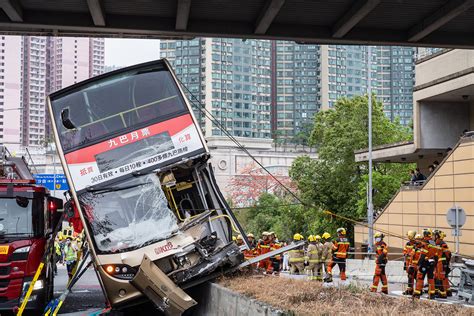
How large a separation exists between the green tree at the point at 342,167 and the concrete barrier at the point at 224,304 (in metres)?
32.3

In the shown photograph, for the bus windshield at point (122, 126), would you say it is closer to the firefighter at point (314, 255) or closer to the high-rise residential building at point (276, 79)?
the firefighter at point (314, 255)

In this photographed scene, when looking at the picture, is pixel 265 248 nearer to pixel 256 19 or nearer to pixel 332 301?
pixel 256 19

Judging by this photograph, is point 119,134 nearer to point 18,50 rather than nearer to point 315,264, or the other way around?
point 315,264

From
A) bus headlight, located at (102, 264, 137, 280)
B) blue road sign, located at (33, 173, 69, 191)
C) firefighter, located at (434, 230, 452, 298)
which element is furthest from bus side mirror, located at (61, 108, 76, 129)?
blue road sign, located at (33, 173, 69, 191)

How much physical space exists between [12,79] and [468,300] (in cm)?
9038

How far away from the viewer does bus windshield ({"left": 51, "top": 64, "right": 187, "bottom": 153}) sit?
38.4ft

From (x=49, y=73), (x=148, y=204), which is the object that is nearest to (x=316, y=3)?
(x=148, y=204)

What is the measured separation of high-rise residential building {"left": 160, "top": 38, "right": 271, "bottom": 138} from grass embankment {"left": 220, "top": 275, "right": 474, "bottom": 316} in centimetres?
8883

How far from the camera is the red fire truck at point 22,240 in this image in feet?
38.0

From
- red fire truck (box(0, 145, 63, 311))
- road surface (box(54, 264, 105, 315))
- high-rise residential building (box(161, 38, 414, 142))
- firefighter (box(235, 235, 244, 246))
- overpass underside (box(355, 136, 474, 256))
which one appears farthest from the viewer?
high-rise residential building (box(161, 38, 414, 142))

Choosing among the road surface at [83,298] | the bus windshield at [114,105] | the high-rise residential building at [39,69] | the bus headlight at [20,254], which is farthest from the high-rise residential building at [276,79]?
the bus headlight at [20,254]

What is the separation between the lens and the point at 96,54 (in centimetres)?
13238

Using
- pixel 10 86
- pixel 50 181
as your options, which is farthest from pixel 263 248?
pixel 10 86

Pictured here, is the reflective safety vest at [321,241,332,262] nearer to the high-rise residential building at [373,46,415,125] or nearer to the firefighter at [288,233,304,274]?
the firefighter at [288,233,304,274]
